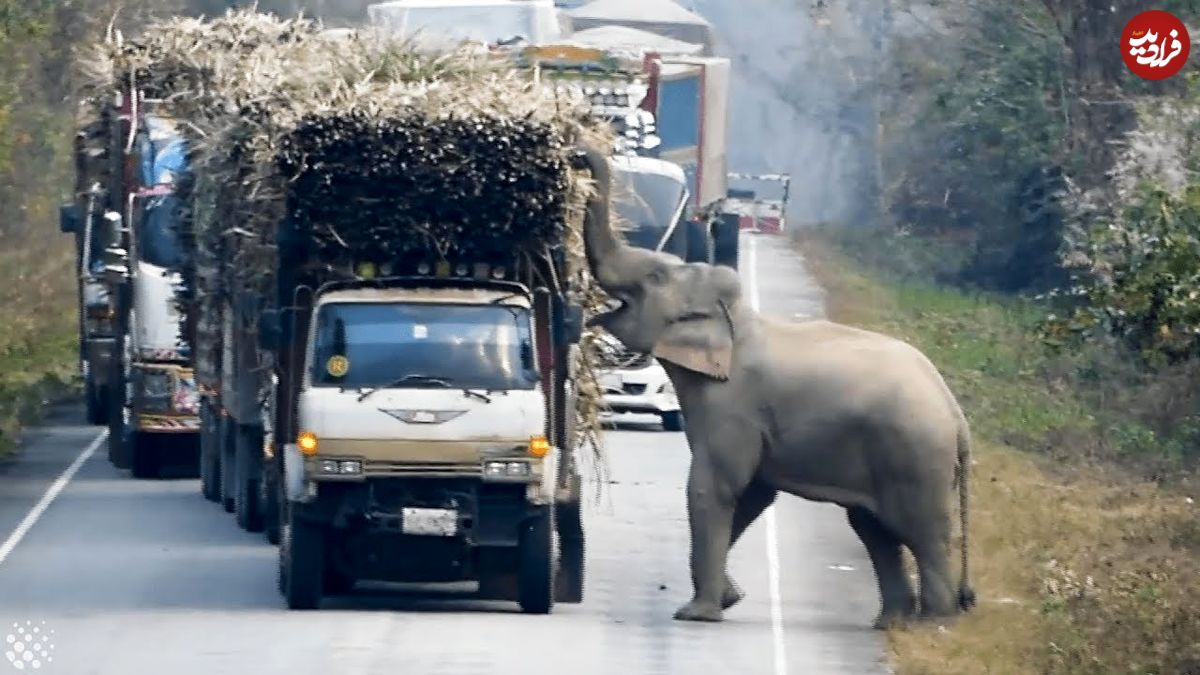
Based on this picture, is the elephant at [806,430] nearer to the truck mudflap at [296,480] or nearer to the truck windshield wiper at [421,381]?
the truck windshield wiper at [421,381]

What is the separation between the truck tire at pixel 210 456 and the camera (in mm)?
25078

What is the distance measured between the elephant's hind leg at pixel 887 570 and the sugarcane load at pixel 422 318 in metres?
1.89

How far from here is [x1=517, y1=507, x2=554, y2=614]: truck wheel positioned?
18109mm

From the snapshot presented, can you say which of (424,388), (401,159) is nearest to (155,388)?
(401,159)

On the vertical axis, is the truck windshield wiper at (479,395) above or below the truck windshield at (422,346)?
below

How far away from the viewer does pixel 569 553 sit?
19359 mm

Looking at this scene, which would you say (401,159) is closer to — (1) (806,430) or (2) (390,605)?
(2) (390,605)

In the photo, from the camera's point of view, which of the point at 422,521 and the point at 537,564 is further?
the point at 537,564

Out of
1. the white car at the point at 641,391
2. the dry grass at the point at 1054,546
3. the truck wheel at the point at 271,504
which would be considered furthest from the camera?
the white car at the point at 641,391

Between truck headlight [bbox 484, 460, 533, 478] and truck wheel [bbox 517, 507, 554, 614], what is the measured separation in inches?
11.7

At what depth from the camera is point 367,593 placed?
19406 mm

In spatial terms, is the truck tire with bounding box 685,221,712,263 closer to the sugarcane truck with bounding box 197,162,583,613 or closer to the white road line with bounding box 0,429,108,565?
the white road line with bounding box 0,429,108,565

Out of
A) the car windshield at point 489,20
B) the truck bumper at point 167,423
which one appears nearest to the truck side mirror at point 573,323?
the truck bumper at point 167,423

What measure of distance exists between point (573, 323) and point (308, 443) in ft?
6.03
